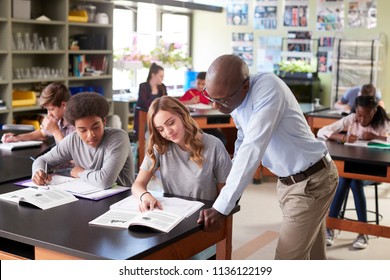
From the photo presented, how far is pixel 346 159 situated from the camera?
3.76 m

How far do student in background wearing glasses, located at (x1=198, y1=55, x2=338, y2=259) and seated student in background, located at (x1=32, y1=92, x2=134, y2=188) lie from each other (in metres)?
0.67

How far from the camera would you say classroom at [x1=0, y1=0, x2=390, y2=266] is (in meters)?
2.16

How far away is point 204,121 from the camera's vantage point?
6.09m

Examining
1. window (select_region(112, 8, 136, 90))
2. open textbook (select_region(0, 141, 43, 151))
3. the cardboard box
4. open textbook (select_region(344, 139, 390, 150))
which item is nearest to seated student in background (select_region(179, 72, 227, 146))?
window (select_region(112, 8, 136, 90))

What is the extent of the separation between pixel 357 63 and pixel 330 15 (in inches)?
34.4

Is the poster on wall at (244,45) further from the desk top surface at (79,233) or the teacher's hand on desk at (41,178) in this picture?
the desk top surface at (79,233)

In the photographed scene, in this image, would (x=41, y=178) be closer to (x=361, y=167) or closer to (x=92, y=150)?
(x=92, y=150)

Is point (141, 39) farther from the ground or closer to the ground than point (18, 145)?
farther from the ground

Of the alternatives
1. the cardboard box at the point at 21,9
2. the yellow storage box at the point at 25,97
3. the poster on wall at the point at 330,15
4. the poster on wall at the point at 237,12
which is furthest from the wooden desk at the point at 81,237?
the poster on wall at the point at 237,12

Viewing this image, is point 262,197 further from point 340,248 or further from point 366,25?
point 366,25

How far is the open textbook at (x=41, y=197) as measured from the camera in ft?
7.87

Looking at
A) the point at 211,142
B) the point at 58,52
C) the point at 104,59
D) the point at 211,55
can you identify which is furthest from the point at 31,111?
the point at 211,142

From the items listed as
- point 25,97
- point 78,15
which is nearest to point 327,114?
point 78,15

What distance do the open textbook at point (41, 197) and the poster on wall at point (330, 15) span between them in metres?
6.57
